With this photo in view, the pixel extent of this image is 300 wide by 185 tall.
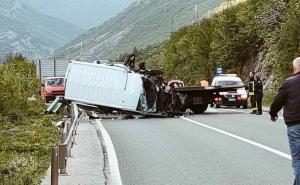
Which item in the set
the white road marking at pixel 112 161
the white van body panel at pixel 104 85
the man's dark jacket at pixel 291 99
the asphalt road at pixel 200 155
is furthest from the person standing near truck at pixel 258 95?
the man's dark jacket at pixel 291 99

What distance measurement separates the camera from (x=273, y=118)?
28.5 ft

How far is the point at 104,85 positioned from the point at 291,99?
18.1 m

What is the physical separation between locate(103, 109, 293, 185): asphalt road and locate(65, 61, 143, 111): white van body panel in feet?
14.9

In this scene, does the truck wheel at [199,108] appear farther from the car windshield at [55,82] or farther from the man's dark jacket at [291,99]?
the man's dark jacket at [291,99]

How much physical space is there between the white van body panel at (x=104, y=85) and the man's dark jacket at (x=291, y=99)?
17.5 meters

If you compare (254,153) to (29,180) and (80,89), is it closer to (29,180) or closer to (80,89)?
(29,180)

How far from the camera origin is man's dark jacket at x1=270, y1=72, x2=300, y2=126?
8125 millimetres

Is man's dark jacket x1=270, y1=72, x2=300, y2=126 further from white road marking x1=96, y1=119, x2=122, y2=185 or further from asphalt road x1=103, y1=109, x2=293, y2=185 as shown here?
white road marking x1=96, y1=119, x2=122, y2=185

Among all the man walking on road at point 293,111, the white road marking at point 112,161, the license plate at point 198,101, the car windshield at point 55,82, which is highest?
the car windshield at point 55,82

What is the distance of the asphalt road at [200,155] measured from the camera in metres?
10.3

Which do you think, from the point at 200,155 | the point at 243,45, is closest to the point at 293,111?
the point at 200,155

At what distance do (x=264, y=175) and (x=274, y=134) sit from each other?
24.7 ft

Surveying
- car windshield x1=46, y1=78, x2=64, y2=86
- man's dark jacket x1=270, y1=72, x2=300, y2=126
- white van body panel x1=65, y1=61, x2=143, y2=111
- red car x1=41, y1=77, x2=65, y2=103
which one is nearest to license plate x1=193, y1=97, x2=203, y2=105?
white van body panel x1=65, y1=61, x2=143, y2=111

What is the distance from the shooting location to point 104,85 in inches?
1022
